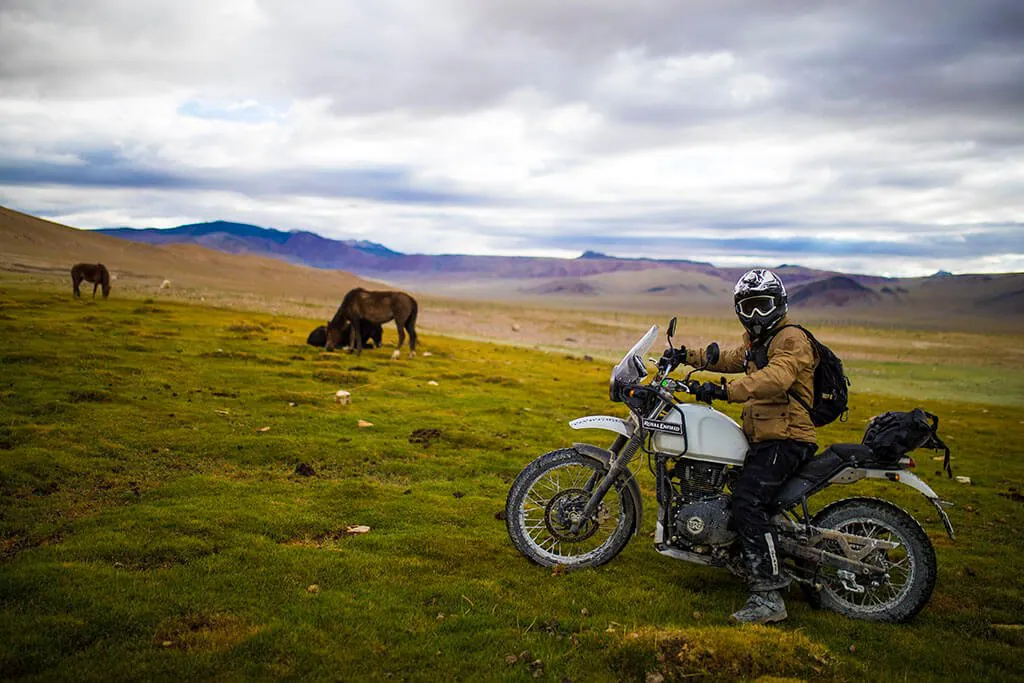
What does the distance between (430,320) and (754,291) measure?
192ft

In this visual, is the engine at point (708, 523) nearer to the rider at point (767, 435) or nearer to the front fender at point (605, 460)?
the rider at point (767, 435)

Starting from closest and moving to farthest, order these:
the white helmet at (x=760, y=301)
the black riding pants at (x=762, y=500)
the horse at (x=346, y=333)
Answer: the black riding pants at (x=762, y=500), the white helmet at (x=760, y=301), the horse at (x=346, y=333)

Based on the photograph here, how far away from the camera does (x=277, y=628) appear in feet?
15.9

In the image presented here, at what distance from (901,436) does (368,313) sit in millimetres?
20012

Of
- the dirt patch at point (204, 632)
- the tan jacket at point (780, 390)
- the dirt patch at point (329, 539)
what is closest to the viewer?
the dirt patch at point (204, 632)

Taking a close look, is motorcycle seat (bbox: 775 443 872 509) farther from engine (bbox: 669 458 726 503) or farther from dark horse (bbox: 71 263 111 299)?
dark horse (bbox: 71 263 111 299)

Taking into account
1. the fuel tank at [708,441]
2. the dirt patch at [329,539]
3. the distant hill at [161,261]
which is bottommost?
the dirt patch at [329,539]

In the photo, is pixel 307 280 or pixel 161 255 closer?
pixel 161 255

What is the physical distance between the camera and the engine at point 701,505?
5891mm

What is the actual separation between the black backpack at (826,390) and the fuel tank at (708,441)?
662 millimetres

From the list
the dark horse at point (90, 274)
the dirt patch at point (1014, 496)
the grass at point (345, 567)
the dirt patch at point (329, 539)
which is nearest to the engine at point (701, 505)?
the grass at point (345, 567)

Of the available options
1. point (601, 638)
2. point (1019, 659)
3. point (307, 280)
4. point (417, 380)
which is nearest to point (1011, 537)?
point (1019, 659)

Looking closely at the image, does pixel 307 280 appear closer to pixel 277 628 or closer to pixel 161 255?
pixel 161 255

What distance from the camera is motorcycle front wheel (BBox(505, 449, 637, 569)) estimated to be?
252 inches
